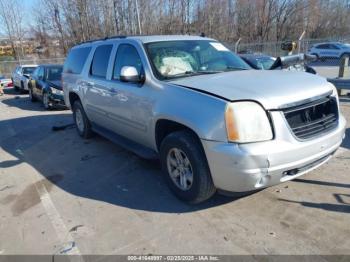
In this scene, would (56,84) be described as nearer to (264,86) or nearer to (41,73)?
(41,73)

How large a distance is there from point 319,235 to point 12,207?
3568 millimetres

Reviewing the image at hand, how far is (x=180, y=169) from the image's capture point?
12.2 ft

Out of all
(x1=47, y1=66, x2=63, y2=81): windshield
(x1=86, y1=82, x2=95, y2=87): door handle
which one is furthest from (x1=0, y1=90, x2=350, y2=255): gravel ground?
(x1=47, y1=66, x2=63, y2=81): windshield

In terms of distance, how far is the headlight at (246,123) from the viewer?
2918mm

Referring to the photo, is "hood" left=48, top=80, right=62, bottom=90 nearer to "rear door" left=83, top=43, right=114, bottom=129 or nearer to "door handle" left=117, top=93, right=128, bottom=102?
→ "rear door" left=83, top=43, right=114, bottom=129

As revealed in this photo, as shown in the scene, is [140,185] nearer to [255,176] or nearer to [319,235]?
[255,176]

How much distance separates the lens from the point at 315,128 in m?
3.25

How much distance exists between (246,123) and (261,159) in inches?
13.9

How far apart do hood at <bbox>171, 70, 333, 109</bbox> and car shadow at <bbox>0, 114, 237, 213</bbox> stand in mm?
1356

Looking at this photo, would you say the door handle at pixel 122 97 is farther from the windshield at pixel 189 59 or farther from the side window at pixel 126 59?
the windshield at pixel 189 59

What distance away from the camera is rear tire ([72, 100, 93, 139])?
657 centimetres

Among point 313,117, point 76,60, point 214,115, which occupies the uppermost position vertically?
point 76,60

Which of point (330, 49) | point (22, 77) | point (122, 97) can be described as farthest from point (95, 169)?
point (330, 49)

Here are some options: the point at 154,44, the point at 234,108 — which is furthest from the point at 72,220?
the point at 154,44
